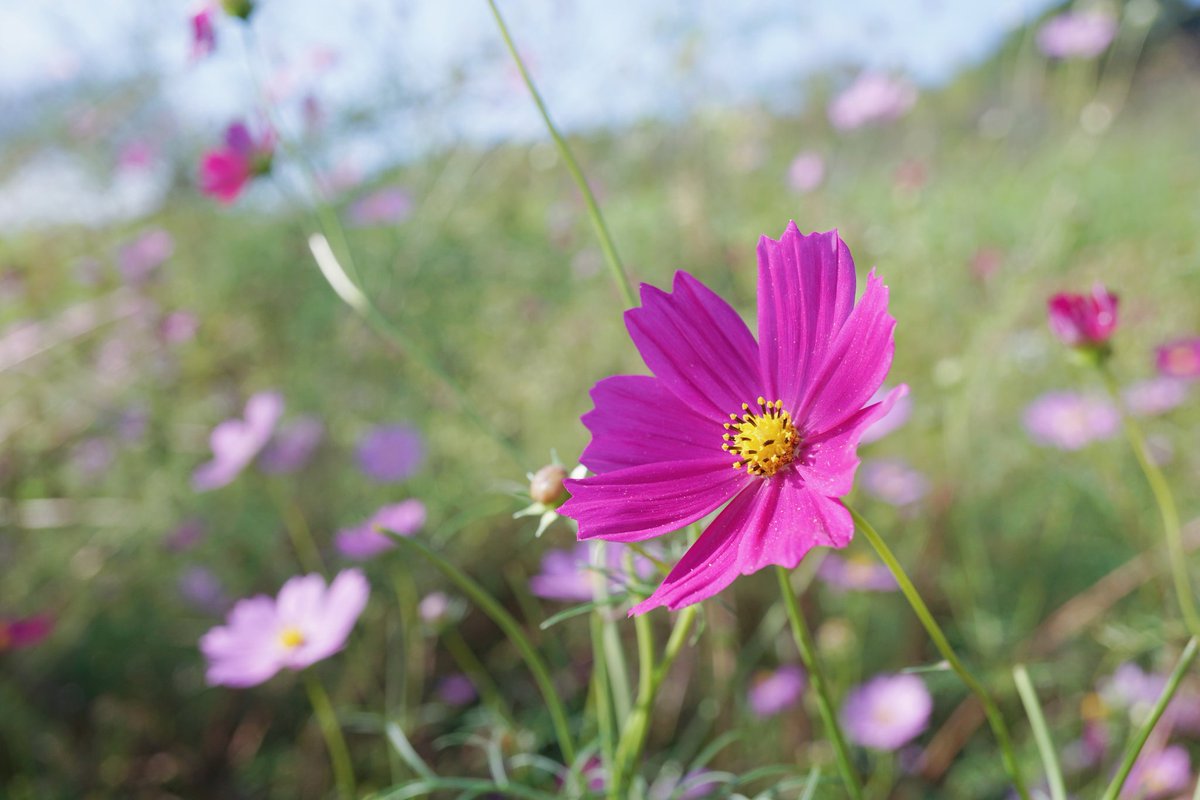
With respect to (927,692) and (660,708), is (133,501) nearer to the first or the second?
(660,708)

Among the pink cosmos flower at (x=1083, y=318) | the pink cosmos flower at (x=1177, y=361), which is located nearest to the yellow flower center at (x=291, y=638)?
the pink cosmos flower at (x=1083, y=318)

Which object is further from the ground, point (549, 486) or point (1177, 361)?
point (549, 486)

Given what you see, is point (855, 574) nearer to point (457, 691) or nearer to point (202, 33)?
point (457, 691)

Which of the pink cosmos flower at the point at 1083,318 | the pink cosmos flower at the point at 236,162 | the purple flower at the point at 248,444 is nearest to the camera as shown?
the pink cosmos flower at the point at 1083,318

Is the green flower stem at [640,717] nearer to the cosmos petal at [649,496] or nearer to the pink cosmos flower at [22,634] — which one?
the cosmos petal at [649,496]

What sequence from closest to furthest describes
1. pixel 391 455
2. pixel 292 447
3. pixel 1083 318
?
pixel 1083 318 → pixel 391 455 → pixel 292 447

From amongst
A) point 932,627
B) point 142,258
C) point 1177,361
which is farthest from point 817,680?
point 142,258

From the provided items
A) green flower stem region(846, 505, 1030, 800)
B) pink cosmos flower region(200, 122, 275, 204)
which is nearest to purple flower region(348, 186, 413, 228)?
pink cosmos flower region(200, 122, 275, 204)
